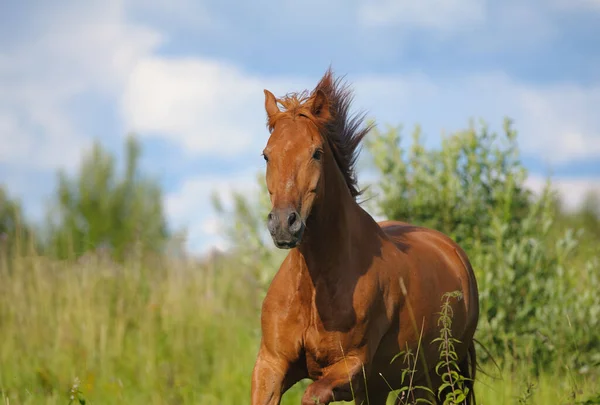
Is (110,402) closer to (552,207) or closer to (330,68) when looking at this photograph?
(330,68)

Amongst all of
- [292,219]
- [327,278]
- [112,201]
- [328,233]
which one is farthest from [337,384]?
[112,201]

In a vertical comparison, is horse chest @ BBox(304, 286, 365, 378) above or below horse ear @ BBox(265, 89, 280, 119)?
below

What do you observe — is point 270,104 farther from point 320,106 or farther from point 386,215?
point 386,215

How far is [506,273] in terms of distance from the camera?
780 centimetres

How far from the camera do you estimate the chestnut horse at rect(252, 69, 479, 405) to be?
3.85 metres

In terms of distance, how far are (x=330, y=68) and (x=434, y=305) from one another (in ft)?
5.68

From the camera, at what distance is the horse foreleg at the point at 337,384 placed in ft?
12.4

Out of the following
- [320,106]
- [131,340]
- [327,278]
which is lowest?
[131,340]

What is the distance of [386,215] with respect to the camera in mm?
8492

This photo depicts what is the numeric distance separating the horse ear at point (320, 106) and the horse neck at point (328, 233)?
0.31 meters

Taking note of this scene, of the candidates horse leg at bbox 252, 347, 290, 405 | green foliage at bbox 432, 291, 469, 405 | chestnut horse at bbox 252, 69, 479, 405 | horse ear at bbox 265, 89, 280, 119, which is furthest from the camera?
horse ear at bbox 265, 89, 280, 119

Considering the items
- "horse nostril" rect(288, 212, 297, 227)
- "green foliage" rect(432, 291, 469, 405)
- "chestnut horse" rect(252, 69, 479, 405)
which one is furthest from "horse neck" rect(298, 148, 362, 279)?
"green foliage" rect(432, 291, 469, 405)

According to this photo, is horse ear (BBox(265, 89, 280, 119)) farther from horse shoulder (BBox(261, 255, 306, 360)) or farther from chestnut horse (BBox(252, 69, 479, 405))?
horse shoulder (BBox(261, 255, 306, 360))

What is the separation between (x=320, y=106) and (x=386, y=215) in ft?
14.1
